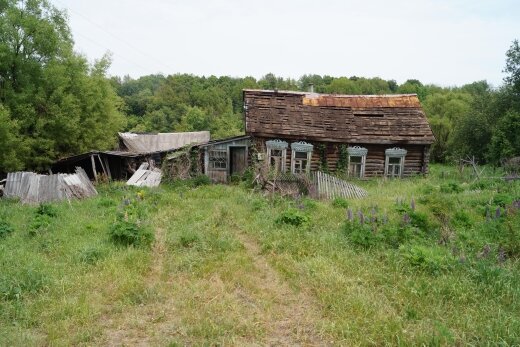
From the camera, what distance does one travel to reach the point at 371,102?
2103 cm

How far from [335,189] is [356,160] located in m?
5.54

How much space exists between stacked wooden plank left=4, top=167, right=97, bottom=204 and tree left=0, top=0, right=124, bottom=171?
2.91 metres

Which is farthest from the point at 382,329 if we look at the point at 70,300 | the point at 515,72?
the point at 515,72

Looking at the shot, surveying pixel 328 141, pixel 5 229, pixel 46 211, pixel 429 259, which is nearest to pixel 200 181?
pixel 328 141

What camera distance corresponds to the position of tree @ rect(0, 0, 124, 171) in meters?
16.1

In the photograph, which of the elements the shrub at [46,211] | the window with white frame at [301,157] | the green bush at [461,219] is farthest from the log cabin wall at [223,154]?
the green bush at [461,219]

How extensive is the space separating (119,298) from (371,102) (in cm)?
1874

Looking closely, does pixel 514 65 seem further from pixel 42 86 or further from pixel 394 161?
pixel 42 86

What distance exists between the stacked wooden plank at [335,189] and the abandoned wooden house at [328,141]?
3.83 meters

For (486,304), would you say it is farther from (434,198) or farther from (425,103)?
(425,103)

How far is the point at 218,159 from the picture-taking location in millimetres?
19781

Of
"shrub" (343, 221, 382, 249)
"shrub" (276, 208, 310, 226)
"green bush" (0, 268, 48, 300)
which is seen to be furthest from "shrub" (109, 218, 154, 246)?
"shrub" (343, 221, 382, 249)

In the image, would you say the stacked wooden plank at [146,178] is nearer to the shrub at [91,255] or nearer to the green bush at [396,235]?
the shrub at [91,255]

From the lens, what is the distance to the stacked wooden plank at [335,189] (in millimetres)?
13977
